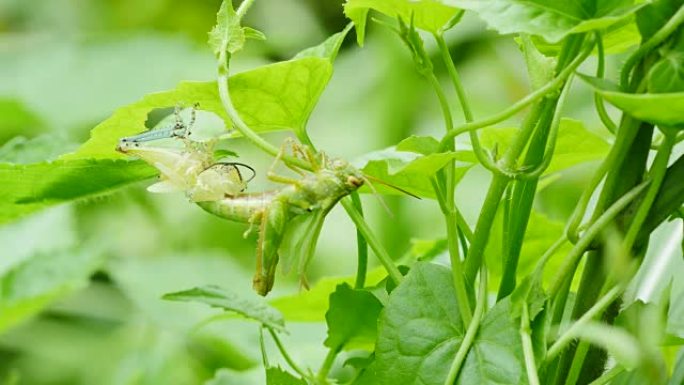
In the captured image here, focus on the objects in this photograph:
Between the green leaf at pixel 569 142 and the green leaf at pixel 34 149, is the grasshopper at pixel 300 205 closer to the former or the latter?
the green leaf at pixel 569 142

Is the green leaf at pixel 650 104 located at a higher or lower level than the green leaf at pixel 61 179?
lower

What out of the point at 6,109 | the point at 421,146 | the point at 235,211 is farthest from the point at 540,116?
the point at 6,109

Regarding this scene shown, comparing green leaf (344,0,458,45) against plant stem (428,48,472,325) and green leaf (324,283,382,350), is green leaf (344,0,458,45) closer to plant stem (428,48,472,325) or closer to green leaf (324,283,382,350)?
plant stem (428,48,472,325)

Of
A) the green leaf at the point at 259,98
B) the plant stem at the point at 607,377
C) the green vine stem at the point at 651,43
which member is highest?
the green leaf at the point at 259,98

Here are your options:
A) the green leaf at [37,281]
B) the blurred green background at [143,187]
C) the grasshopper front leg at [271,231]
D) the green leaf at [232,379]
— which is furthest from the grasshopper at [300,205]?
the blurred green background at [143,187]

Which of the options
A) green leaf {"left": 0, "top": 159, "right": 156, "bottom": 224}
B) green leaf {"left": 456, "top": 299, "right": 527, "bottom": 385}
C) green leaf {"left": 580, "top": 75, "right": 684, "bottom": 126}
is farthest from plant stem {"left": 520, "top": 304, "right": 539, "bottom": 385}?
green leaf {"left": 0, "top": 159, "right": 156, "bottom": 224}
